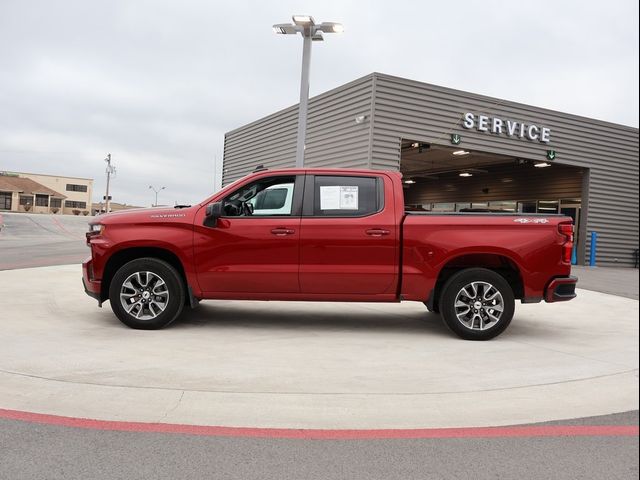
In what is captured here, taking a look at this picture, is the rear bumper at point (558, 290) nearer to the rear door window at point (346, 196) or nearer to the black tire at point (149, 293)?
the rear door window at point (346, 196)

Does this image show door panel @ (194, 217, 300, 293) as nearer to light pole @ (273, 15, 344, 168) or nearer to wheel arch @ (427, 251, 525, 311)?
wheel arch @ (427, 251, 525, 311)

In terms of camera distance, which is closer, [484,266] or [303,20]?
[484,266]

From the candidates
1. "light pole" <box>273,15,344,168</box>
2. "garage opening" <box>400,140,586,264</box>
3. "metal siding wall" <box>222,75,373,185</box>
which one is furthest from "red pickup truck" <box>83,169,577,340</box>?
"garage opening" <box>400,140,586,264</box>

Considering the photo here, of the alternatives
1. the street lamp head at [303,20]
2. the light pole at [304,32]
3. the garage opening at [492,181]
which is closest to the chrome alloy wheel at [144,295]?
the light pole at [304,32]

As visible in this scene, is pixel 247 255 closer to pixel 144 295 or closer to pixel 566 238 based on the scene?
pixel 144 295

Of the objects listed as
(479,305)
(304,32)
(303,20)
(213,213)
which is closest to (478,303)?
(479,305)

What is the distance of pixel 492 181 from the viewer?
91.8ft

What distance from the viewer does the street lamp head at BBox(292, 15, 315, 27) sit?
11273mm

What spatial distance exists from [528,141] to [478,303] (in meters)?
14.8

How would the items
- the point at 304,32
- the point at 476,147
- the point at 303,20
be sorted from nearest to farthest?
the point at 303,20
the point at 304,32
the point at 476,147

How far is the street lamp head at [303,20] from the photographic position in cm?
1127

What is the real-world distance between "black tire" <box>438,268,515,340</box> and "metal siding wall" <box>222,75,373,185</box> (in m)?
10.6

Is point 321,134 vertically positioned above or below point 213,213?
above

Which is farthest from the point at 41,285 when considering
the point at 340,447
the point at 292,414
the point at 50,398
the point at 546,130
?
the point at 546,130
